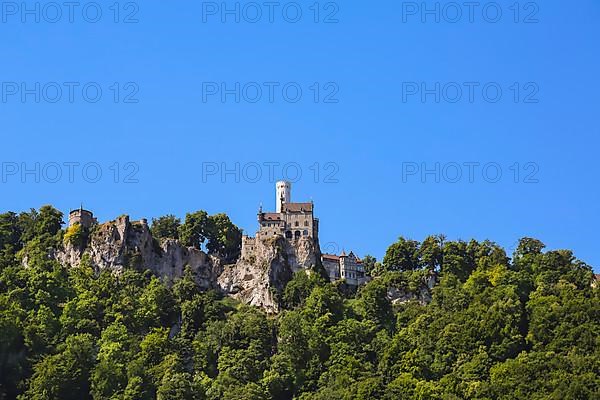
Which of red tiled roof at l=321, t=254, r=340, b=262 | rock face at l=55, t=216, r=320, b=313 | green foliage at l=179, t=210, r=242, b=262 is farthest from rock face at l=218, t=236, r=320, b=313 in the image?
red tiled roof at l=321, t=254, r=340, b=262

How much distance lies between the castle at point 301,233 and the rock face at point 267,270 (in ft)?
2.92

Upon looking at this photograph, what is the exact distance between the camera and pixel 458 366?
298 feet

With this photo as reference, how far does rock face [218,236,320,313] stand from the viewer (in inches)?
4107

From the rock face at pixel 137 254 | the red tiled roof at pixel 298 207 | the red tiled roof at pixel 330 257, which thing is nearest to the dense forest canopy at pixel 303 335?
the rock face at pixel 137 254

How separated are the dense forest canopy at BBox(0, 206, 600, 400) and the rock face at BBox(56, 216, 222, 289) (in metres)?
1.24

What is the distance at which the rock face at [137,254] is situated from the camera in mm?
104750

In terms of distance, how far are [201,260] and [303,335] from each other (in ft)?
48.8

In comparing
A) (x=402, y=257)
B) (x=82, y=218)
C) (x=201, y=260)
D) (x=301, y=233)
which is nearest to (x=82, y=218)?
(x=82, y=218)

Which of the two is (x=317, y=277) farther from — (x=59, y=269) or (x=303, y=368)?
(x=59, y=269)

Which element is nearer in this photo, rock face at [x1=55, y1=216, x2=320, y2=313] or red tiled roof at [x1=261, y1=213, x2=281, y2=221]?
rock face at [x1=55, y1=216, x2=320, y2=313]

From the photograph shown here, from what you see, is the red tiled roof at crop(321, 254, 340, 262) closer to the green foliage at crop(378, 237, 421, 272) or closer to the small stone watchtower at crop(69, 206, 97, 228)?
the green foliage at crop(378, 237, 421, 272)

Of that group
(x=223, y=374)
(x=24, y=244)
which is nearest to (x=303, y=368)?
(x=223, y=374)

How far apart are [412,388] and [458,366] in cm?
478

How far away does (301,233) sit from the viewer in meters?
112
